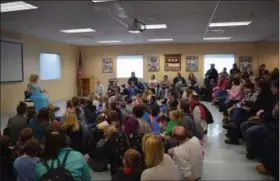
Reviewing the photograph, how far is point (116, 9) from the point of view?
227 inches

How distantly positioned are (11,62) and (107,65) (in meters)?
5.96

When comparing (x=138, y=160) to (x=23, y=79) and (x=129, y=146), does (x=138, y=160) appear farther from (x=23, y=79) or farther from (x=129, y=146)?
(x=23, y=79)

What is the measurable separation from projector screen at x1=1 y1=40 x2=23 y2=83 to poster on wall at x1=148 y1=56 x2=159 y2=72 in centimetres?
650

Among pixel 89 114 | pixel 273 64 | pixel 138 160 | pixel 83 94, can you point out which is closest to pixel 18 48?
pixel 83 94

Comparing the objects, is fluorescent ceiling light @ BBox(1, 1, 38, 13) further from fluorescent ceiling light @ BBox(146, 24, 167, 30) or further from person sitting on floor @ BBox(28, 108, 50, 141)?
fluorescent ceiling light @ BBox(146, 24, 167, 30)

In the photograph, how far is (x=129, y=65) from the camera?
14133mm

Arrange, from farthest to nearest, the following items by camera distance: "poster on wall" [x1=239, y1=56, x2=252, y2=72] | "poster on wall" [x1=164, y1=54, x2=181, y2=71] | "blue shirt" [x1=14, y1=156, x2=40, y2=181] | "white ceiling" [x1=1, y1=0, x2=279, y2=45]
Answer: "poster on wall" [x1=164, y1=54, x2=181, y2=71]
"poster on wall" [x1=239, y1=56, x2=252, y2=72]
"white ceiling" [x1=1, y1=0, x2=279, y2=45]
"blue shirt" [x1=14, y1=156, x2=40, y2=181]

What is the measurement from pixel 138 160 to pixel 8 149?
1.53 metres

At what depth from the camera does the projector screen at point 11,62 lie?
8617 millimetres

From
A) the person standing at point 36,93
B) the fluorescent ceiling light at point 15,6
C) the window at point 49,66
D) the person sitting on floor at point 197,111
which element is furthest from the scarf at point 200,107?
the window at point 49,66

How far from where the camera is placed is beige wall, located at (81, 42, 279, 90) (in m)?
12.6

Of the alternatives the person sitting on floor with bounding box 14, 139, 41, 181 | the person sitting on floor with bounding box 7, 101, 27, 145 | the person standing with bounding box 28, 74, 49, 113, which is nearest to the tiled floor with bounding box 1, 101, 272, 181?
the person sitting on floor with bounding box 7, 101, 27, 145

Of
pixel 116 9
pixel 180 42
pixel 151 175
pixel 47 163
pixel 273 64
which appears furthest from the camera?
pixel 180 42

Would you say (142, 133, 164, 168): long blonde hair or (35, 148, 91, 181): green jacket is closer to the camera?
(35, 148, 91, 181): green jacket
